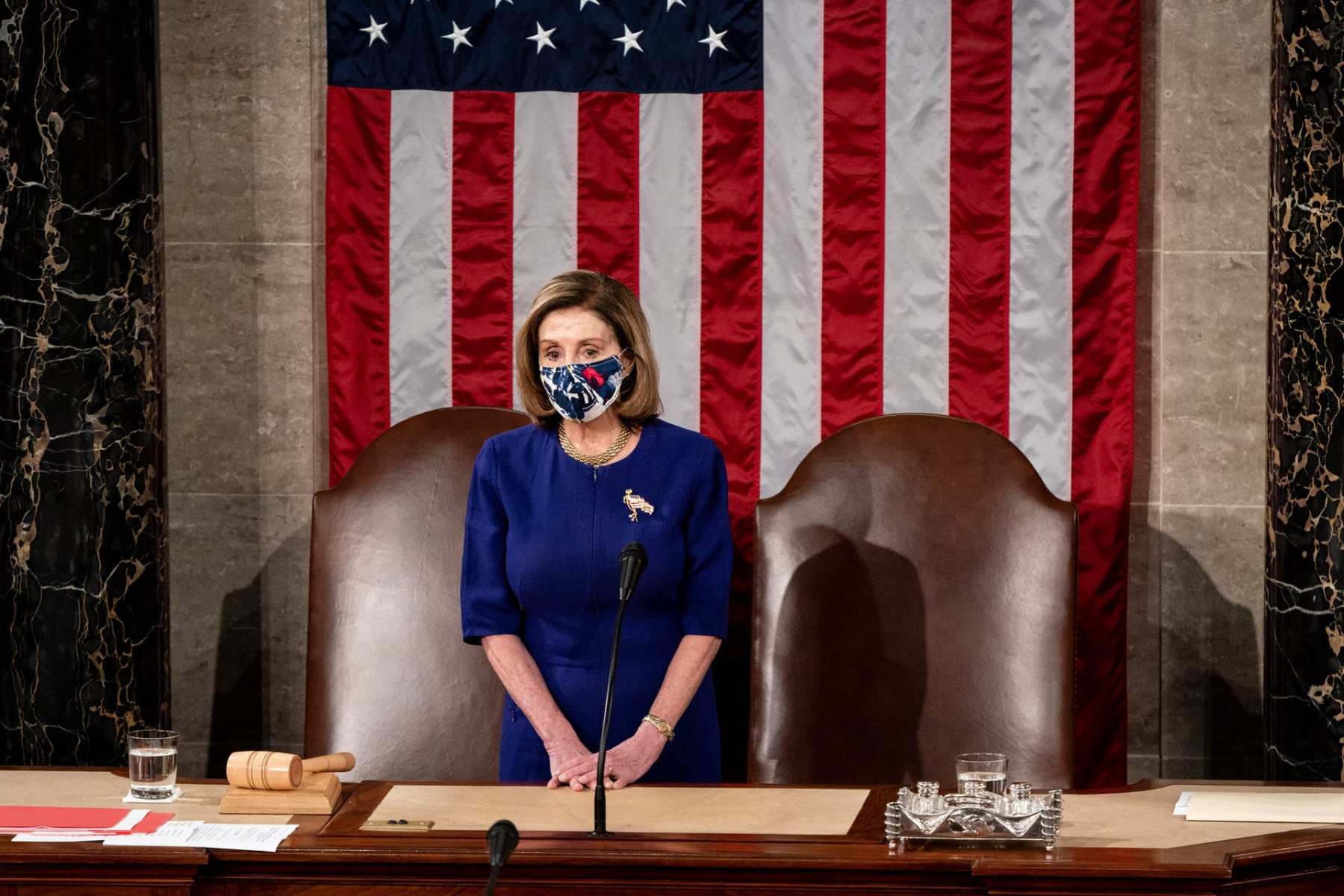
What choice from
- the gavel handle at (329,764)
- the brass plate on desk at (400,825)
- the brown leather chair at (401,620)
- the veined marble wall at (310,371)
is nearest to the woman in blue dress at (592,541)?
the gavel handle at (329,764)

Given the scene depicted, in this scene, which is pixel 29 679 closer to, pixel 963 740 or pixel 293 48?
pixel 293 48

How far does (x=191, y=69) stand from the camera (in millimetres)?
4414

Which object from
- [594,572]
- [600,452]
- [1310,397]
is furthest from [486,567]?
[1310,397]

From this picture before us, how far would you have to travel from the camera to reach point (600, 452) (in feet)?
10.2

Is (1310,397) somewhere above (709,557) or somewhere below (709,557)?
above

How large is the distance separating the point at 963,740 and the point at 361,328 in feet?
6.70

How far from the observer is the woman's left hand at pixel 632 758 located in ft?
8.98

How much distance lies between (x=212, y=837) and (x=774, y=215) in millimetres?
2554

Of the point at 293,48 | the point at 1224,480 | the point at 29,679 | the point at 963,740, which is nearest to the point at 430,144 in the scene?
the point at 293,48

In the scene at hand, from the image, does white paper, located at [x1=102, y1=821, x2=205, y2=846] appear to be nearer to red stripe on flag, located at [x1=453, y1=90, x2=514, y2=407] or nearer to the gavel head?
the gavel head

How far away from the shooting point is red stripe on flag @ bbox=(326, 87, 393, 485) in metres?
4.32

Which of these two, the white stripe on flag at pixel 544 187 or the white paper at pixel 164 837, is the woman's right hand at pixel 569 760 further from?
the white stripe on flag at pixel 544 187

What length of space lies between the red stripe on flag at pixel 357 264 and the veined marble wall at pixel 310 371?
0.38ft

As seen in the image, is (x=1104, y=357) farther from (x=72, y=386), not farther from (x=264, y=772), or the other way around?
(x=72, y=386)
